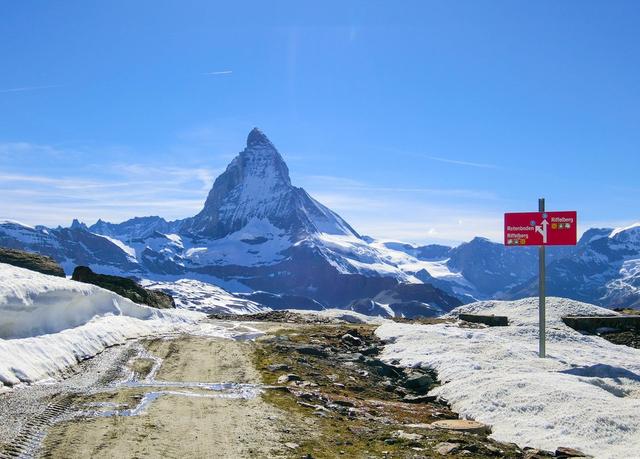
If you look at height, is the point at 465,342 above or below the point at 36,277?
below

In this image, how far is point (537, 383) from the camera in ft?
80.1

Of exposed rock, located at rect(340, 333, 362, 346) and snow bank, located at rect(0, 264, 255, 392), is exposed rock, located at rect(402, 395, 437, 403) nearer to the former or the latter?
snow bank, located at rect(0, 264, 255, 392)

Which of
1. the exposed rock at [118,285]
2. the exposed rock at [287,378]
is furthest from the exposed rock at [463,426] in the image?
the exposed rock at [118,285]

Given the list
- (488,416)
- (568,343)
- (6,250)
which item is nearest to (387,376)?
(488,416)

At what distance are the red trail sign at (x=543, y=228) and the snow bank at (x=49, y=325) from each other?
1055 inches

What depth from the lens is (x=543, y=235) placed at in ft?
127

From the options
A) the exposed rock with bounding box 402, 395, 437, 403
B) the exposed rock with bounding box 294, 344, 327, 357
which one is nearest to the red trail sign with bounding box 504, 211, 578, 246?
the exposed rock with bounding box 294, 344, 327, 357

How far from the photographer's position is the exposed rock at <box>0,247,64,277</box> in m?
72.8

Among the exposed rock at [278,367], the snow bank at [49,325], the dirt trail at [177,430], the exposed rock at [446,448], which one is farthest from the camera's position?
the exposed rock at [278,367]

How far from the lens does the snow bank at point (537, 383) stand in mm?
18844

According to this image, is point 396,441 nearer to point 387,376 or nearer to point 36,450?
point 36,450

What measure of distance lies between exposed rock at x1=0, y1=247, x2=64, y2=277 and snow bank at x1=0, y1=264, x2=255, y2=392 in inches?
1273

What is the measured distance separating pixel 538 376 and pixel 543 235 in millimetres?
14553

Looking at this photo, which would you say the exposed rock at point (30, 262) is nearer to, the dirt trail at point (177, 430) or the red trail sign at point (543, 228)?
the dirt trail at point (177, 430)
